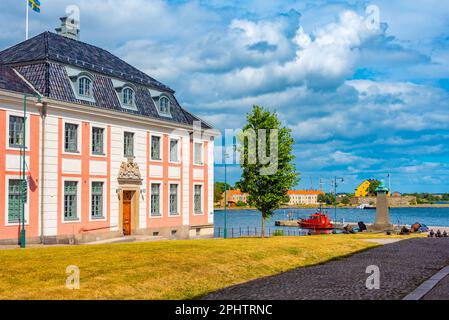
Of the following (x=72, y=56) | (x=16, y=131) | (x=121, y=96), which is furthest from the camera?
(x=121, y=96)

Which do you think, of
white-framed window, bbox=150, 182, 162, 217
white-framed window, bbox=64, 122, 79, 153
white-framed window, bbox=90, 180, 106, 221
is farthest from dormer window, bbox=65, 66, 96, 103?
white-framed window, bbox=150, 182, 162, 217

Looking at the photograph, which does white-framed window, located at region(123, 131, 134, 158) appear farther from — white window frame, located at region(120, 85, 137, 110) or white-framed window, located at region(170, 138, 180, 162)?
white-framed window, located at region(170, 138, 180, 162)

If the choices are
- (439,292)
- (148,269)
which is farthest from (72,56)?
(439,292)

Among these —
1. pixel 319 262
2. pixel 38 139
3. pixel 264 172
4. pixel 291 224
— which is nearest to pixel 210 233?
pixel 264 172

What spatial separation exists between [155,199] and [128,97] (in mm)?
7515

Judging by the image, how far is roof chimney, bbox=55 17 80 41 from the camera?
138 feet

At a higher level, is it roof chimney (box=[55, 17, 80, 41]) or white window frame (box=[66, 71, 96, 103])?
roof chimney (box=[55, 17, 80, 41])

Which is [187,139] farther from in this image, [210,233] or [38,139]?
[38,139]

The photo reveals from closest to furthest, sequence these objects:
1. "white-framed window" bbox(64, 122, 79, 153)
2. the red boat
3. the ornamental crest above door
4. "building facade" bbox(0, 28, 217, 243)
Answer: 1. "building facade" bbox(0, 28, 217, 243)
2. "white-framed window" bbox(64, 122, 79, 153)
3. the ornamental crest above door
4. the red boat

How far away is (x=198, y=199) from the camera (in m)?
47.1

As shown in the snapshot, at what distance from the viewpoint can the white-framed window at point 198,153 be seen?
46.3 metres

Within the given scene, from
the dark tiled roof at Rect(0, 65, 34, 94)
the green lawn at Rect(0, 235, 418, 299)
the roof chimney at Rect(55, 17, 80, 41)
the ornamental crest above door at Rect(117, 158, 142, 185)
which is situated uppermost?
the roof chimney at Rect(55, 17, 80, 41)

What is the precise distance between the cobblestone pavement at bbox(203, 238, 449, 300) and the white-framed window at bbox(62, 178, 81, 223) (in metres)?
17.7

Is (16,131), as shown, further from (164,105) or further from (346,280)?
(346,280)
